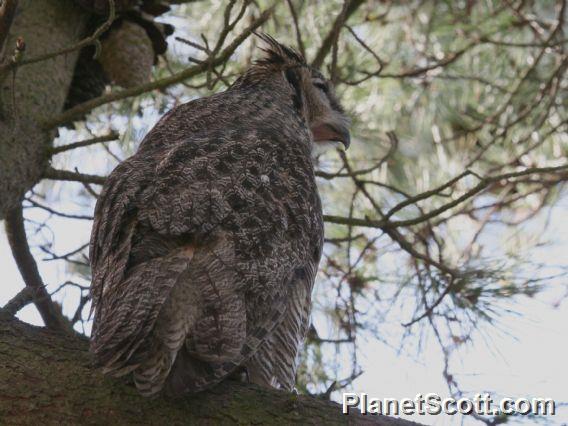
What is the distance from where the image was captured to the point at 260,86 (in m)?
3.73

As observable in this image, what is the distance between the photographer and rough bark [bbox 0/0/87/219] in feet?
9.04

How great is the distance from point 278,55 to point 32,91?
4.52ft

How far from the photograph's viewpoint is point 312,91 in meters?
3.94

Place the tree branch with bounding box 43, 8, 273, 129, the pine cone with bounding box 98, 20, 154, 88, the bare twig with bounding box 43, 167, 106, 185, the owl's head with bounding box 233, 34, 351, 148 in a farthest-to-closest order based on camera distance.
Result: the owl's head with bounding box 233, 34, 351, 148, the pine cone with bounding box 98, 20, 154, 88, the bare twig with bounding box 43, 167, 106, 185, the tree branch with bounding box 43, 8, 273, 129

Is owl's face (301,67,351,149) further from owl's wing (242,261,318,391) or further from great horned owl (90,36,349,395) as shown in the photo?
owl's wing (242,261,318,391)

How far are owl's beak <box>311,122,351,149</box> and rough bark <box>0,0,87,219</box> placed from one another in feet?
3.88

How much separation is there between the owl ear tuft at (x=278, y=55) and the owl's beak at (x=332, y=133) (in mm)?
314

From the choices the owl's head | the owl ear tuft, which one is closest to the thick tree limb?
the owl's head

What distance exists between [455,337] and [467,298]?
0.61 feet

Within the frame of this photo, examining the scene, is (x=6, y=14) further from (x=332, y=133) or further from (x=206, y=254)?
(x=332, y=133)

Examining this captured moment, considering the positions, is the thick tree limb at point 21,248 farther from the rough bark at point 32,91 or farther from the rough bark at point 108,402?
the rough bark at point 108,402

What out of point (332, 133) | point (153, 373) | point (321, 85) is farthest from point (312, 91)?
point (153, 373)

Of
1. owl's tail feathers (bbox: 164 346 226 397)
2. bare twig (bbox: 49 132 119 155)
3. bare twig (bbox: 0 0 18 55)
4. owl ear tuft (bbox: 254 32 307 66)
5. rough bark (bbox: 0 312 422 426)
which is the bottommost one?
rough bark (bbox: 0 312 422 426)

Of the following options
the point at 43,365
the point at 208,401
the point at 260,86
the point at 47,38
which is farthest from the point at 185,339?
the point at 260,86
